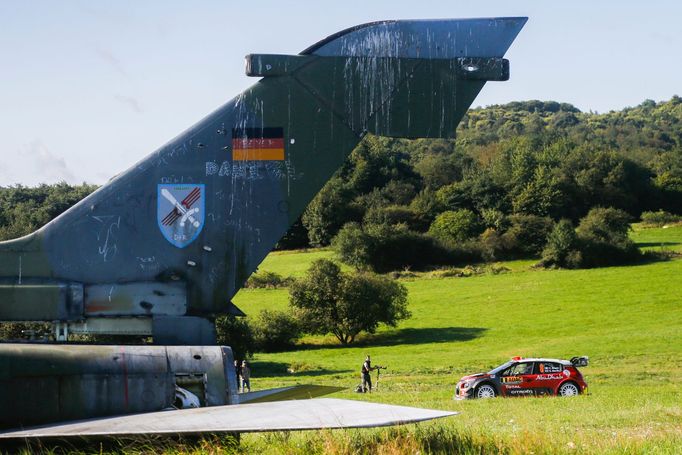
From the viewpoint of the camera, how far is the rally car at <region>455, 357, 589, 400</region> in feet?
84.9

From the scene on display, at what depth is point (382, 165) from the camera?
11050 centimetres

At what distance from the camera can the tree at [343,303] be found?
195 ft

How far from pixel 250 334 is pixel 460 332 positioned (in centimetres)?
1468

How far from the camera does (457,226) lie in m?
87.4

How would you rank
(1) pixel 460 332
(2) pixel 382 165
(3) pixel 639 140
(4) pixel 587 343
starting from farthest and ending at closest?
(3) pixel 639 140, (2) pixel 382 165, (1) pixel 460 332, (4) pixel 587 343

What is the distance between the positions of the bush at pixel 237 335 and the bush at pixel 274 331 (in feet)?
21.3

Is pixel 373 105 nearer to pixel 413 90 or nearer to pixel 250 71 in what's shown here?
pixel 413 90

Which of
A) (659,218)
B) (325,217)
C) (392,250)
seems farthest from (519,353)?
(659,218)

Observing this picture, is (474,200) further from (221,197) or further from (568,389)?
(221,197)

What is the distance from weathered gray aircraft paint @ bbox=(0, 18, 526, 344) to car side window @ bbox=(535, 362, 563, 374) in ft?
58.7

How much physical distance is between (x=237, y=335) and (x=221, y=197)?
134ft

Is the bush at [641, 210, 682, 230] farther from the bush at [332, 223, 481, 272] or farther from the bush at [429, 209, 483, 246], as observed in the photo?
the bush at [332, 223, 481, 272]

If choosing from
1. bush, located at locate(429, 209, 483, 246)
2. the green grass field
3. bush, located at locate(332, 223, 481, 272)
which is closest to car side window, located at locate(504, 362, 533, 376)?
the green grass field

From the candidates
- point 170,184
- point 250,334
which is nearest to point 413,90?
point 170,184
